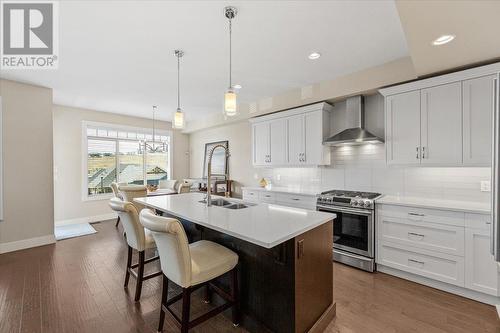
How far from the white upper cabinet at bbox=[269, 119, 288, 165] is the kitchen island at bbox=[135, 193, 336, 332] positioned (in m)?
2.20

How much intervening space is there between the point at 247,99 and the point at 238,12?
2560 millimetres

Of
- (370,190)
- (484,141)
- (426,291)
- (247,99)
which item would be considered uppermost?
(247,99)

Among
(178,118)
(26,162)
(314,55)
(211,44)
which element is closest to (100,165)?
(26,162)

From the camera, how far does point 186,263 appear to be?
1.50 meters

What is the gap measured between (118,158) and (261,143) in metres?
4.00

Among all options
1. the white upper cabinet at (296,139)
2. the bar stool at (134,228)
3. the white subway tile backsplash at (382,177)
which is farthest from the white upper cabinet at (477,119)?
the bar stool at (134,228)

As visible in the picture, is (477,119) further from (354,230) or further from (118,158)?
(118,158)

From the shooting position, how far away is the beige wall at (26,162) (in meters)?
3.56

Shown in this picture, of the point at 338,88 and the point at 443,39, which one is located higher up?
the point at 338,88

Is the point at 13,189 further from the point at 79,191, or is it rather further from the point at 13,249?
the point at 79,191

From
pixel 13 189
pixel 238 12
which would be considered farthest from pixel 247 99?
pixel 13 189

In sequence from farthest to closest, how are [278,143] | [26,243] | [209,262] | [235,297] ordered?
[278,143] → [26,243] → [235,297] → [209,262]

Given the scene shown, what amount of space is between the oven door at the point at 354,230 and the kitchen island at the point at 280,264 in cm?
115

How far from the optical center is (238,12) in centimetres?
200
